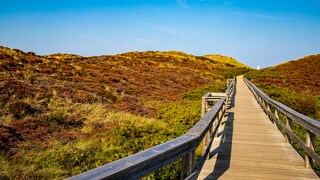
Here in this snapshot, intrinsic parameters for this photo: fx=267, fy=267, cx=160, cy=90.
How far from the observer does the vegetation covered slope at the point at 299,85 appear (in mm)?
15567

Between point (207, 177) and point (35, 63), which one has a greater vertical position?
point (35, 63)

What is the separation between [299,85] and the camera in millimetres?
31219

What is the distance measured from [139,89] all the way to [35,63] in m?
9.28

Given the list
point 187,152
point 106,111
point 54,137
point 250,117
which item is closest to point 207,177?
point 187,152

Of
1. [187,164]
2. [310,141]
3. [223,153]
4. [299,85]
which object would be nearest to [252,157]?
[223,153]

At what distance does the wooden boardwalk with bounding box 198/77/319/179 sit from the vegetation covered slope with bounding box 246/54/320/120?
8095mm

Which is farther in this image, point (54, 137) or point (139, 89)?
point (139, 89)

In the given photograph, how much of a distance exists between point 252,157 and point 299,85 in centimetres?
2942

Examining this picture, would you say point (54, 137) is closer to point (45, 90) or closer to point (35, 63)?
point (45, 90)

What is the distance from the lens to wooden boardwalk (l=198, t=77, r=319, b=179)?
4566mm

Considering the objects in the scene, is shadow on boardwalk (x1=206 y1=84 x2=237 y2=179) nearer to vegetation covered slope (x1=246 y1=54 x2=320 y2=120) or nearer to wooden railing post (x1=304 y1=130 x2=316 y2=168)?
wooden railing post (x1=304 y1=130 x2=316 y2=168)

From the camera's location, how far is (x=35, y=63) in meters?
22.3

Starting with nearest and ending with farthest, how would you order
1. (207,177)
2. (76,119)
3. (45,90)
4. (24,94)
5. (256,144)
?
(207,177) < (256,144) < (76,119) < (24,94) < (45,90)

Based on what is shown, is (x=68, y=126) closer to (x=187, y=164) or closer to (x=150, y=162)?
(x=187, y=164)
